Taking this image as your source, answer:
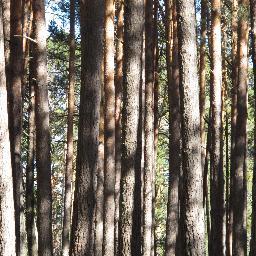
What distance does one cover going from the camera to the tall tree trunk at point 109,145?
38.7 feet

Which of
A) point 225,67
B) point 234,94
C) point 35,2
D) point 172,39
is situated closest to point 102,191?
point 35,2

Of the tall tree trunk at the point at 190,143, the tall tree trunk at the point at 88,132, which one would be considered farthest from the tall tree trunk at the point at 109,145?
the tall tree trunk at the point at 190,143

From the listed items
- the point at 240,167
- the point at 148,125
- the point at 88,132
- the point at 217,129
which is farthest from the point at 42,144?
the point at 240,167

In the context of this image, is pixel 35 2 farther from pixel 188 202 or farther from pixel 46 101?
pixel 188 202

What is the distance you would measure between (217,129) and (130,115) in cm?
444

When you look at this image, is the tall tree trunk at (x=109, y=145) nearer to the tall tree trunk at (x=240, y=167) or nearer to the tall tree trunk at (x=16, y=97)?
the tall tree trunk at (x=16, y=97)

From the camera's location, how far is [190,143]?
752 centimetres

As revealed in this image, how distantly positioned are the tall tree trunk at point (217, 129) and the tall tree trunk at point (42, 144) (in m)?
5.37

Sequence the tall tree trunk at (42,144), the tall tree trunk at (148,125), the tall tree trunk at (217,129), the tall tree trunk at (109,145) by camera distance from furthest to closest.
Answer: the tall tree trunk at (148,125)
the tall tree trunk at (217,129)
the tall tree trunk at (109,145)
the tall tree trunk at (42,144)

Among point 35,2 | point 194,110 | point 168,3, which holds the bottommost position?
point 194,110

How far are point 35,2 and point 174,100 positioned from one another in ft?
18.2

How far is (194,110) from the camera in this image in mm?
7586

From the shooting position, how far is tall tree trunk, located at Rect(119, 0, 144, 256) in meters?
9.54

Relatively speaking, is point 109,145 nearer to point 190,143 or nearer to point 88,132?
point 88,132
